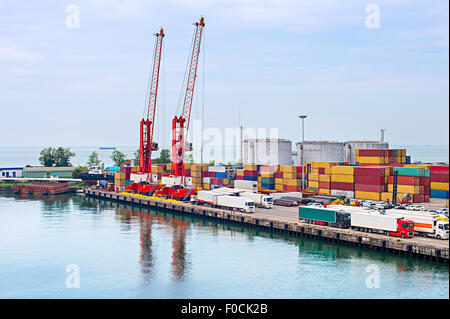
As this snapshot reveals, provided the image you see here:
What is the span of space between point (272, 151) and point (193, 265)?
88882 millimetres

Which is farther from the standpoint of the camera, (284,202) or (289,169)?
(289,169)

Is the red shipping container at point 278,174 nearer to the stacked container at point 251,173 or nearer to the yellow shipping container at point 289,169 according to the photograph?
the yellow shipping container at point 289,169

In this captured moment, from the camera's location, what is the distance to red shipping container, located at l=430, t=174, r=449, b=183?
90.1 metres

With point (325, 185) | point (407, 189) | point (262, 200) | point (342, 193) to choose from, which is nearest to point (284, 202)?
point (262, 200)

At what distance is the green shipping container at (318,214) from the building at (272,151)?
6674 centimetres

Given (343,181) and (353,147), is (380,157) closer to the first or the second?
(343,181)

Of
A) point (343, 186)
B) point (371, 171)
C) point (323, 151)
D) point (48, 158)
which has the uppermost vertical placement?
point (323, 151)

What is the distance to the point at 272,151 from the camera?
139m

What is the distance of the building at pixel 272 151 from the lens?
138 metres

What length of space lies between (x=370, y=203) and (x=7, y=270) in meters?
56.3

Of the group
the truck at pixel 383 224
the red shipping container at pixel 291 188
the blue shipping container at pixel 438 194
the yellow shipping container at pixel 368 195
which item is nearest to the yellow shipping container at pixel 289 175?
the red shipping container at pixel 291 188

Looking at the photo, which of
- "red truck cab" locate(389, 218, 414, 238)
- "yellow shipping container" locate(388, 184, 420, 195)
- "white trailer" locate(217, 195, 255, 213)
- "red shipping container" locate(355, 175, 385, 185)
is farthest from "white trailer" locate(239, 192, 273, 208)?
"red truck cab" locate(389, 218, 414, 238)
